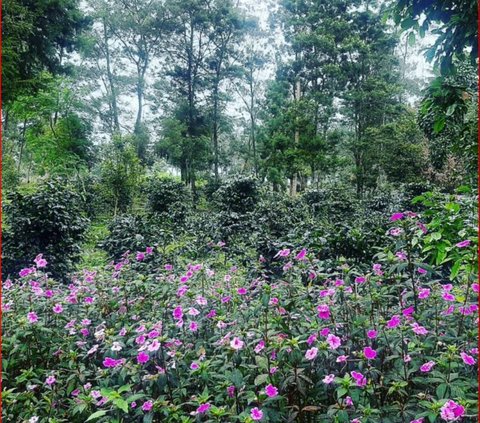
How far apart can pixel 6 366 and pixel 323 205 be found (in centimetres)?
688

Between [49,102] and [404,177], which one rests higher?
[49,102]

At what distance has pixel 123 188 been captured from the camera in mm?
8273

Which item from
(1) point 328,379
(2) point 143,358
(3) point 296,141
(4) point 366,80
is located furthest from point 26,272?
(4) point 366,80

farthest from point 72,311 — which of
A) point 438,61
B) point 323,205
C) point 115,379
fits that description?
point 323,205

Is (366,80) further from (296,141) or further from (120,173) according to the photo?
(120,173)

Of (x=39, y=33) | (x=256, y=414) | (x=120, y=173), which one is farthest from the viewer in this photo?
(x=120, y=173)

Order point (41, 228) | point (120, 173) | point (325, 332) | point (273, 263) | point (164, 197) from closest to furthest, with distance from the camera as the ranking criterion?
point (325, 332) < point (273, 263) < point (41, 228) < point (164, 197) < point (120, 173)

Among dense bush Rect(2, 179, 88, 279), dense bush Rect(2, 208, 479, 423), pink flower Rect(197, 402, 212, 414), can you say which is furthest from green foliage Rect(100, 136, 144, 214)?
pink flower Rect(197, 402, 212, 414)

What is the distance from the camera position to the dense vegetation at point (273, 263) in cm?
109

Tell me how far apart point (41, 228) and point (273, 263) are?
2.22 metres

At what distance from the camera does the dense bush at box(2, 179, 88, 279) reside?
3203 millimetres

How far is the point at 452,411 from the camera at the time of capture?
2.67ft

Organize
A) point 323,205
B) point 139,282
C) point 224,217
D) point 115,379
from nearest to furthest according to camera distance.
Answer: point 115,379
point 139,282
point 224,217
point 323,205

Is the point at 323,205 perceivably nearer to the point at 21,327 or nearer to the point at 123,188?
the point at 123,188
